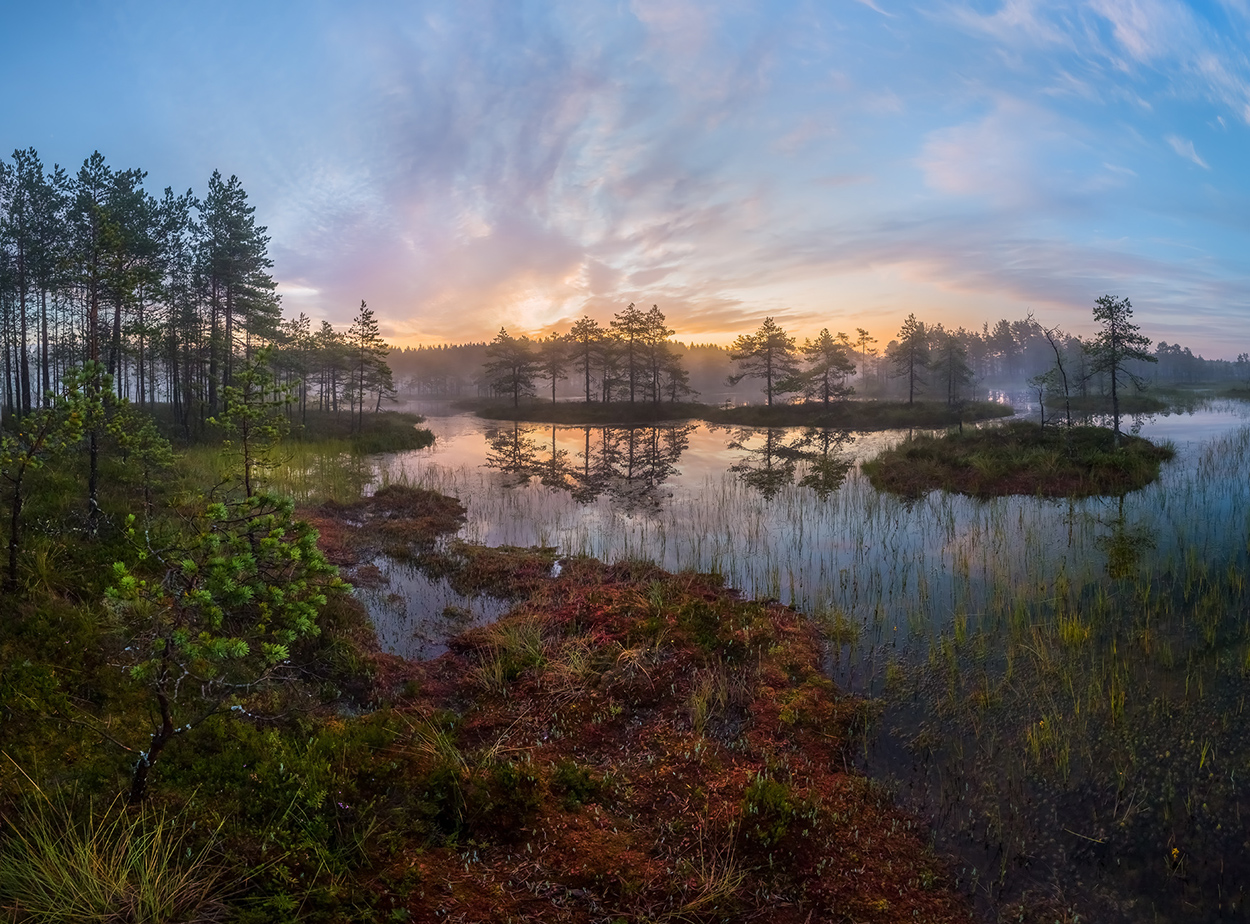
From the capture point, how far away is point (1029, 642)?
30.1 feet

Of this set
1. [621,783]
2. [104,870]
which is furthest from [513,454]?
[104,870]

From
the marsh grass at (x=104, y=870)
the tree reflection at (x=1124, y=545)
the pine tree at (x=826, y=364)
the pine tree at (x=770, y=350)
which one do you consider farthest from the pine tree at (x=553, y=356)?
the marsh grass at (x=104, y=870)

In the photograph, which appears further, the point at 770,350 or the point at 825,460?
the point at 770,350

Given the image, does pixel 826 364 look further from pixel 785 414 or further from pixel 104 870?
pixel 104 870

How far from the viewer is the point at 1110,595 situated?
34.8ft

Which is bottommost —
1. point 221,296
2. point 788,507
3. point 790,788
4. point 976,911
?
point 976,911

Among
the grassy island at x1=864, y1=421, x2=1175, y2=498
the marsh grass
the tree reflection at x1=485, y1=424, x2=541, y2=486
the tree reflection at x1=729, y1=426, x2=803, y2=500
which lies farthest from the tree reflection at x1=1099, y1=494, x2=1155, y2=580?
the tree reflection at x1=485, y1=424, x2=541, y2=486

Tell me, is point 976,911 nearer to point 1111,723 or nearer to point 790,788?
point 790,788

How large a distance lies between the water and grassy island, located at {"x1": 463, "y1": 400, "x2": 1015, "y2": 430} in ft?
109

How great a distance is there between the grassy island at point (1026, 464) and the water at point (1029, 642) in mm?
1208

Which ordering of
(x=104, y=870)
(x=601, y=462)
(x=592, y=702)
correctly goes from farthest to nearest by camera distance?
(x=601, y=462) < (x=592, y=702) < (x=104, y=870)

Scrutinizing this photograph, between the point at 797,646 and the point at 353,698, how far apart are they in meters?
6.69

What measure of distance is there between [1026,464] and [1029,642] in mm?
16732

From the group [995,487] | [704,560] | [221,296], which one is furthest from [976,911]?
[221,296]
